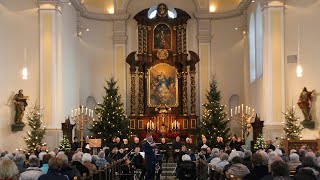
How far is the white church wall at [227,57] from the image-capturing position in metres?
29.6

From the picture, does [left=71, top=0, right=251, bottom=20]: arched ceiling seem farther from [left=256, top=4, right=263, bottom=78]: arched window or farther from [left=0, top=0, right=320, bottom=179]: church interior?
[left=256, top=4, right=263, bottom=78]: arched window

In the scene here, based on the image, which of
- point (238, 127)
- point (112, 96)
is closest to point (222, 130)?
point (238, 127)

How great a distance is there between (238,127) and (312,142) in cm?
1084

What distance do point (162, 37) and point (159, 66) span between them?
5.28 ft

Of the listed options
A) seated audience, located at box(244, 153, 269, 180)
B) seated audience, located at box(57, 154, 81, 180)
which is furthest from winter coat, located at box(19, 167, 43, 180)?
seated audience, located at box(244, 153, 269, 180)

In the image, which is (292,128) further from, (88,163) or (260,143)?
(88,163)

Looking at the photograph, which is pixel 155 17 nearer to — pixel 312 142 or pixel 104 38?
pixel 104 38

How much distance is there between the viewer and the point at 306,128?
20.2 metres

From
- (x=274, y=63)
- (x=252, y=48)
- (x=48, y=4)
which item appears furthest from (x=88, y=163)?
(x=252, y=48)

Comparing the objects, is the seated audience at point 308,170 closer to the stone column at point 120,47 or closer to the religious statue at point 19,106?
the religious statue at point 19,106

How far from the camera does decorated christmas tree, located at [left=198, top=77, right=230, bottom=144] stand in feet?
87.5

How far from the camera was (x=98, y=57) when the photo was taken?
29.5 meters

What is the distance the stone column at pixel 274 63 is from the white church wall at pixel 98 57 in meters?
10.4

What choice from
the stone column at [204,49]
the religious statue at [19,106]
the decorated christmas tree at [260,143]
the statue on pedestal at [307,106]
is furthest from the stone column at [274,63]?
the religious statue at [19,106]
